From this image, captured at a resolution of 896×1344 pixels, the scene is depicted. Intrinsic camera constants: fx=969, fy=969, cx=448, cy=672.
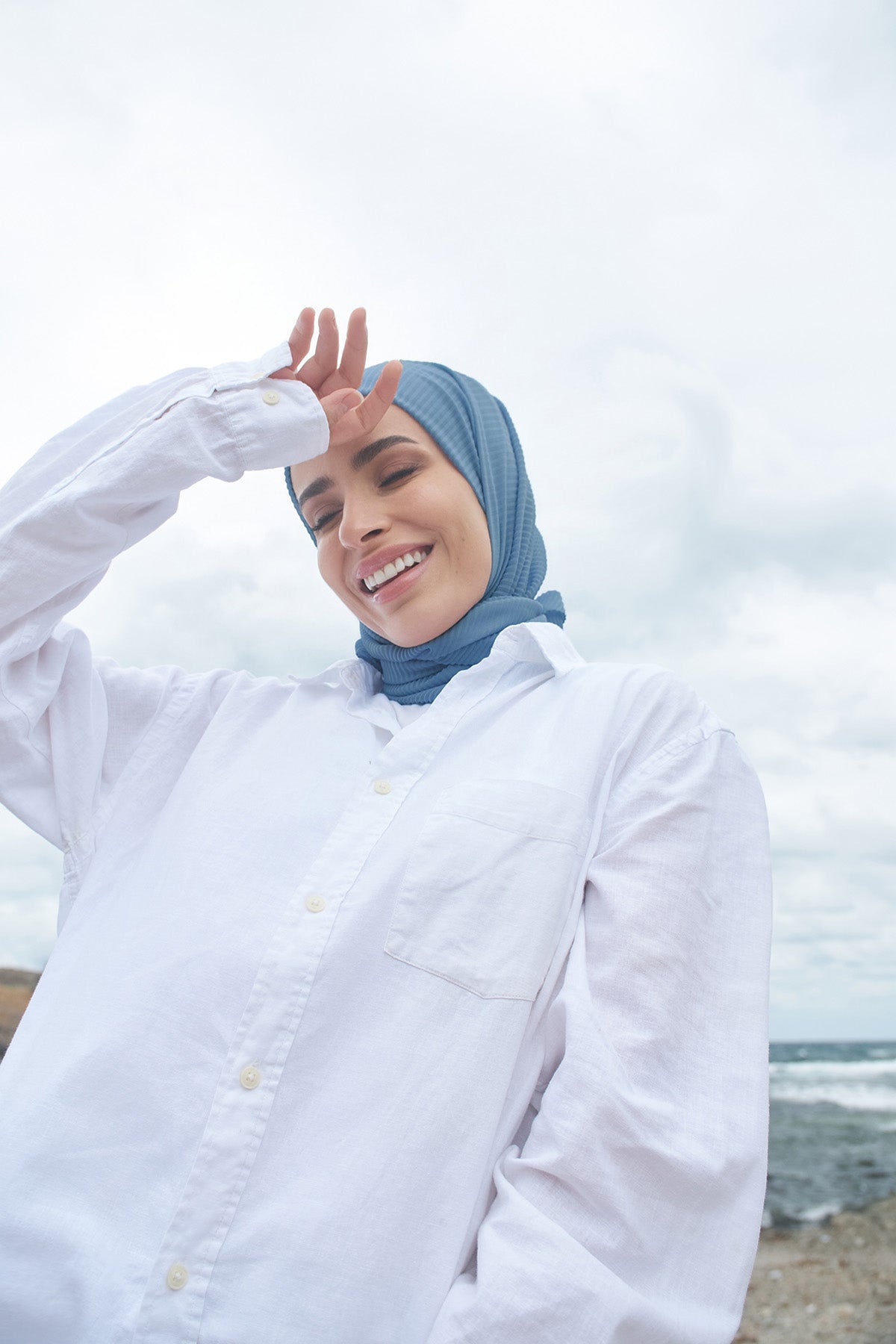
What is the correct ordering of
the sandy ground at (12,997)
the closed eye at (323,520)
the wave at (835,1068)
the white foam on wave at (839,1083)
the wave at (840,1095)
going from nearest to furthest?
the closed eye at (323,520) < the sandy ground at (12,997) < the wave at (840,1095) < the white foam on wave at (839,1083) < the wave at (835,1068)

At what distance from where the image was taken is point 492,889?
1.61 m

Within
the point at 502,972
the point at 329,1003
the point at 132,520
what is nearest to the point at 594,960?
the point at 502,972

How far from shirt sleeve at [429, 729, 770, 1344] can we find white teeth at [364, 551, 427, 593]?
75 cm

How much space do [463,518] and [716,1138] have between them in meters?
1.31

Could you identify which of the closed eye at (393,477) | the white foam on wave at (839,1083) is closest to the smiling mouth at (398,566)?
the closed eye at (393,477)

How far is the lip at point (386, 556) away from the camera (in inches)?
82.9

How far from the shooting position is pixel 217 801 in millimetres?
1886

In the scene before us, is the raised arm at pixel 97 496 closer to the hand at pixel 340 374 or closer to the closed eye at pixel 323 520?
the hand at pixel 340 374

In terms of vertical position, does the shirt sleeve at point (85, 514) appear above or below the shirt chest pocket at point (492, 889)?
above

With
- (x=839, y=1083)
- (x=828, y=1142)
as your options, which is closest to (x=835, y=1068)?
→ (x=839, y=1083)

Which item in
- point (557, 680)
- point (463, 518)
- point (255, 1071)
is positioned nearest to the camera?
point (255, 1071)

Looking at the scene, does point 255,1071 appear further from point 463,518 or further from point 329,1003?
point 463,518

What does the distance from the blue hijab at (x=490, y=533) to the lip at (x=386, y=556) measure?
190mm

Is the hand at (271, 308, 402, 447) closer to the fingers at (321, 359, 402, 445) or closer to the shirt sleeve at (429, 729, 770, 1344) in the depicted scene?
the fingers at (321, 359, 402, 445)
